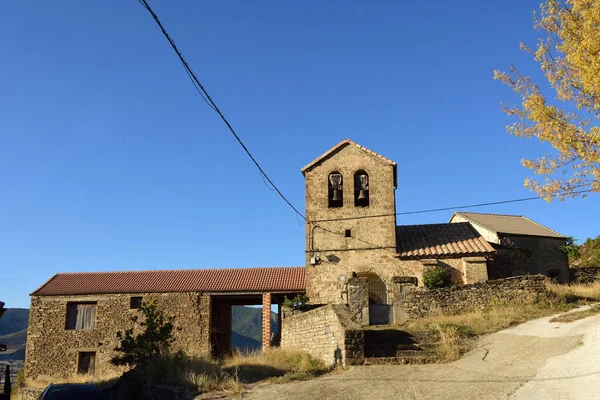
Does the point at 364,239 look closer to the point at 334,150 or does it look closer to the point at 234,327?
the point at 334,150

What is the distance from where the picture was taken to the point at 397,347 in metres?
13.6

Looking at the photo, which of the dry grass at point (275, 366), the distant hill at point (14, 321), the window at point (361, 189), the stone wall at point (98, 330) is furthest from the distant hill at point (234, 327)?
the dry grass at point (275, 366)

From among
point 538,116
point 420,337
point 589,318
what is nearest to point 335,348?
point 420,337

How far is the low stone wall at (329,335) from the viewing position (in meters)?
12.8

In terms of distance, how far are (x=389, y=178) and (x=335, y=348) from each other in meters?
10.9

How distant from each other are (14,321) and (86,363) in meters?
104

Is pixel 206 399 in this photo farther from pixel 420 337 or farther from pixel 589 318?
pixel 589 318

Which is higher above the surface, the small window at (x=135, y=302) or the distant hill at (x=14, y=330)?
the small window at (x=135, y=302)

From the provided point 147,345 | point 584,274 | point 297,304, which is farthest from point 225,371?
point 584,274

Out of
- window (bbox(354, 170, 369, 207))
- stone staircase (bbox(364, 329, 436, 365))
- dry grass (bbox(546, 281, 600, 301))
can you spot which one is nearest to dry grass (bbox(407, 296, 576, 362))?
stone staircase (bbox(364, 329, 436, 365))

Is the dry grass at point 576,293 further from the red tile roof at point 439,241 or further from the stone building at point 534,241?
the stone building at point 534,241

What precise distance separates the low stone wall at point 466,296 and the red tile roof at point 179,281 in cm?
713

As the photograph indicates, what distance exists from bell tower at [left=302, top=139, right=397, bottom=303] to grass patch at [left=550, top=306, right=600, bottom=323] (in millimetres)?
7843

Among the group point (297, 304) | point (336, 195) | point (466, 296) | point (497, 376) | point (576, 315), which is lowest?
point (497, 376)
